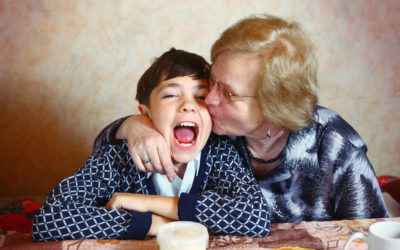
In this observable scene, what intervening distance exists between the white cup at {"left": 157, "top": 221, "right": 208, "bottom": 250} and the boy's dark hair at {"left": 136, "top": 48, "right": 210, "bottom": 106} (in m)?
0.56

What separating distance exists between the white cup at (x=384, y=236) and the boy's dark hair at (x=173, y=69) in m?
0.68

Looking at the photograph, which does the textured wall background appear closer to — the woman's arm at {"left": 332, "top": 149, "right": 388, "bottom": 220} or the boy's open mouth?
Result: the boy's open mouth

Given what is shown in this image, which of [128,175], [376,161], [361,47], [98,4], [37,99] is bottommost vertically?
[376,161]

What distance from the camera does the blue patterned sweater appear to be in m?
1.00

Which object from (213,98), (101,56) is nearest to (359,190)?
(213,98)

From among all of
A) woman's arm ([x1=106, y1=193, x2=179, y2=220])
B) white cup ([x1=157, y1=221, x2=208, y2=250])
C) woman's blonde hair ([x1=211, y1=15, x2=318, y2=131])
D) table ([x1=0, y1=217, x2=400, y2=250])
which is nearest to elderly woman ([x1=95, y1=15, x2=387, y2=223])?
woman's blonde hair ([x1=211, y1=15, x2=318, y2=131])

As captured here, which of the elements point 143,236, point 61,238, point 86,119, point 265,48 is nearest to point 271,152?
point 265,48

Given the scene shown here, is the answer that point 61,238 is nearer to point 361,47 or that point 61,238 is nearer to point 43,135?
point 43,135

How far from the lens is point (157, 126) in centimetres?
122

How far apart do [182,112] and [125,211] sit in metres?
0.33

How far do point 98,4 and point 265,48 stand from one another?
1133mm

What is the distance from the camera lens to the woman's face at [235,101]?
3.81ft

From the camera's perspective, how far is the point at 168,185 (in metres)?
1.27

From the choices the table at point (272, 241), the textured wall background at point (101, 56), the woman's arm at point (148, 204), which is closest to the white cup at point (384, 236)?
the table at point (272, 241)
